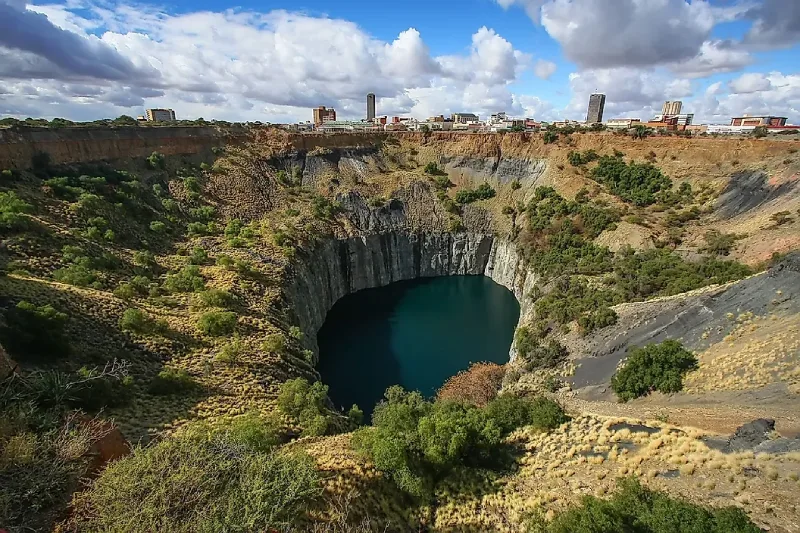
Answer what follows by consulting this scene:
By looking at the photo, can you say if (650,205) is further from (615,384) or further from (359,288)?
(359,288)

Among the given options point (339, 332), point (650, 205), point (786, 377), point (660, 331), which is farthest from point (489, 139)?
point (786, 377)

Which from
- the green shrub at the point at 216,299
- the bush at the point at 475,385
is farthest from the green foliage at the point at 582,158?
the green shrub at the point at 216,299

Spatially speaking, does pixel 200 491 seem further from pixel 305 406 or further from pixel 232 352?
pixel 232 352

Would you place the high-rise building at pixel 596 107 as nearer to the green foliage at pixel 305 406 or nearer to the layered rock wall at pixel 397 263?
the layered rock wall at pixel 397 263

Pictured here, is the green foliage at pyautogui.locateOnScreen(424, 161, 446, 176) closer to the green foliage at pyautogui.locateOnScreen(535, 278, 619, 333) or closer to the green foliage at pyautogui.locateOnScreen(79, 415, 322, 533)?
the green foliage at pyautogui.locateOnScreen(535, 278, 619, 333)

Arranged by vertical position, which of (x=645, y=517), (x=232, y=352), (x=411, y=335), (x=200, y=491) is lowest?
(x=411, y=335)

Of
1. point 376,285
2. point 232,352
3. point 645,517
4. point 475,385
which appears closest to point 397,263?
point 376,285

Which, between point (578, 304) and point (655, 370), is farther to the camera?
point (578, 304)
